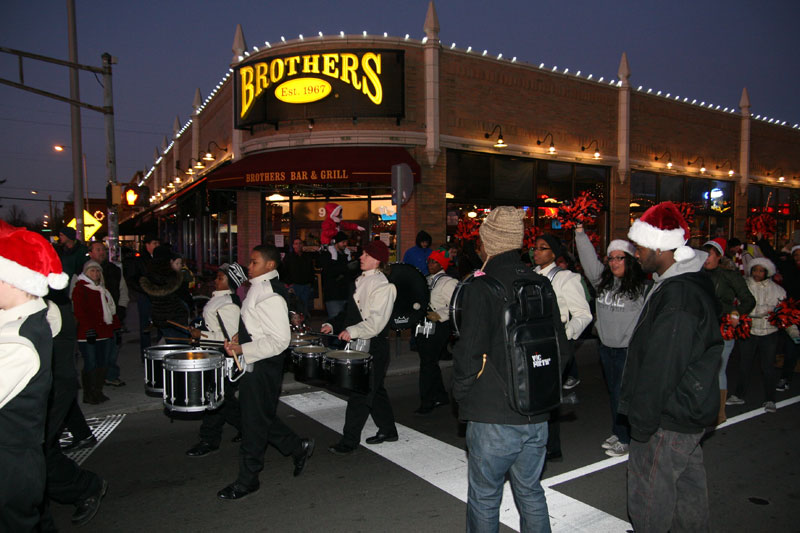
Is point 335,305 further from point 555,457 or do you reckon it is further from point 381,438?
point 555,457

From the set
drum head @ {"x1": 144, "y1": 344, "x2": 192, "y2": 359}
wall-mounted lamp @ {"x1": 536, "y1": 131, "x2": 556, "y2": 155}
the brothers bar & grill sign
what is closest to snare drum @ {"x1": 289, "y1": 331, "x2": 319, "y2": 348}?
drum head @ {"x1": 144, "y1": 344, "x2": 192, "y2": 359}

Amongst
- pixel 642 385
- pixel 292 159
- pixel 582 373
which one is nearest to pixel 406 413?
pixel 582 373

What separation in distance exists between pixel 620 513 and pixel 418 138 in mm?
12018

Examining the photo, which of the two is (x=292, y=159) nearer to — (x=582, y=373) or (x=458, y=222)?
(x=458, y=222)

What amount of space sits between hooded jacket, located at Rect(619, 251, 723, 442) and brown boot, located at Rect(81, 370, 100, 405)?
6697 millimetres

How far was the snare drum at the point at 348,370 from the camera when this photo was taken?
17.1 feet

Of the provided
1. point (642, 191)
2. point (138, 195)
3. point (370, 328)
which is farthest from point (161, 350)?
point (642, 191)

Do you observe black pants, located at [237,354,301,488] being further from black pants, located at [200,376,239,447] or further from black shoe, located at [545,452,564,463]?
black shoe, located at [545,452,564,463]

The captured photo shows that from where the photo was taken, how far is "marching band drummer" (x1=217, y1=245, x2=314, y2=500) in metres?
4.55

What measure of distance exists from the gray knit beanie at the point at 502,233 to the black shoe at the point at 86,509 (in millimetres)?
3563

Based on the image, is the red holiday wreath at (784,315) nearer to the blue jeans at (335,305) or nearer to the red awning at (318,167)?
the blue jeans at (335,305)

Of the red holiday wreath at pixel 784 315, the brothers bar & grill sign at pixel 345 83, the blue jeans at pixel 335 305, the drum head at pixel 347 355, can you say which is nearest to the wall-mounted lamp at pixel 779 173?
the brothers bar & grill sign at pixel 345 83

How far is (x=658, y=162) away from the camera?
21062 millimetres

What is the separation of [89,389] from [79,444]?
1.74 m
